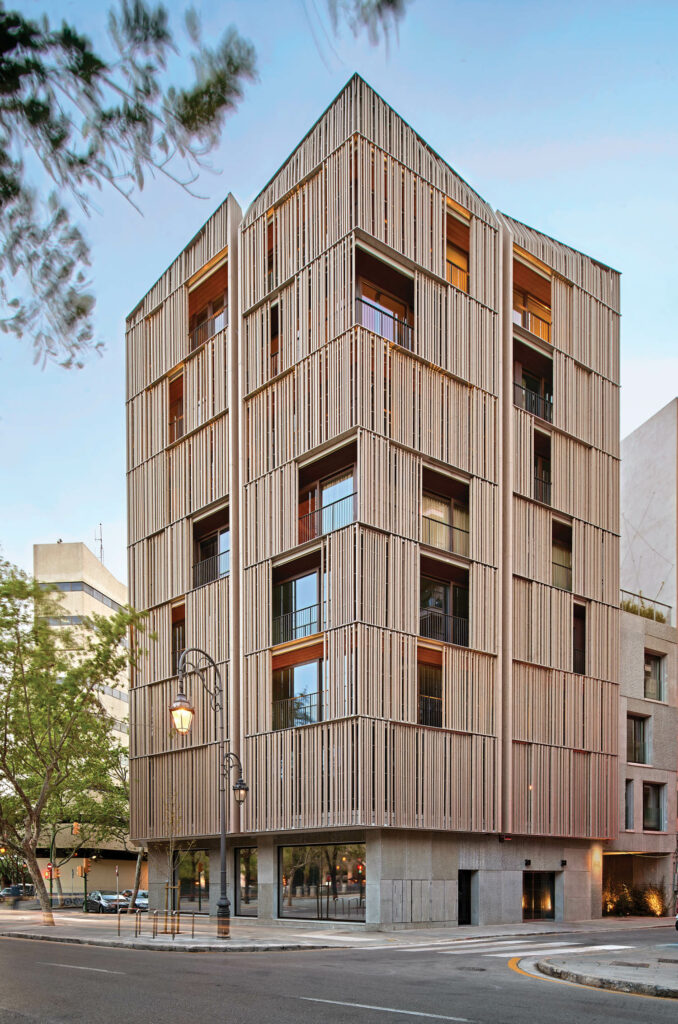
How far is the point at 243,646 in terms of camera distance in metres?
34.4

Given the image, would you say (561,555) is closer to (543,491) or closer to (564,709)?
(543,491)

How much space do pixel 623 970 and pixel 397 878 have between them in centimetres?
1559

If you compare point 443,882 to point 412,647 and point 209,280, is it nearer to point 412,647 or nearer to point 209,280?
point 412,647

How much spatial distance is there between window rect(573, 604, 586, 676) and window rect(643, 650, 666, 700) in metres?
6.02

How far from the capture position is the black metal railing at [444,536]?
1321 inches

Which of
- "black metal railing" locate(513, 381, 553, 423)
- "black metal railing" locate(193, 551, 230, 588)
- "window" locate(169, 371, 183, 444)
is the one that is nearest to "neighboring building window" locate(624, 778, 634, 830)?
"black metal railing" locate(513, 381, 553, 423)

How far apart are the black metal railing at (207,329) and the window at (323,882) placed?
64.1 feet

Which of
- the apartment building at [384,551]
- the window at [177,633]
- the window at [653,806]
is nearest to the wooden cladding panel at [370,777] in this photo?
the apartment building at [384,551]

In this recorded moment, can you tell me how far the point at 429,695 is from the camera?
107ft

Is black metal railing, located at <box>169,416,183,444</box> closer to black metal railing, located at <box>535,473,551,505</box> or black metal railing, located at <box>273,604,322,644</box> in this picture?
black metal railing, located at <box>273,604,322,644</box>

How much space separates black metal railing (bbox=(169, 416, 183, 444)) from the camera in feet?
134

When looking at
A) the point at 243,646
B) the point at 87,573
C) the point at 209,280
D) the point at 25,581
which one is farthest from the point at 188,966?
the point at 87,573

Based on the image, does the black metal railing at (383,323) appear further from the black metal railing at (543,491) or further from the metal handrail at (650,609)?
the metal handrail at (650,609)

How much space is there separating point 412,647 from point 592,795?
1087 cm
